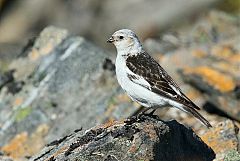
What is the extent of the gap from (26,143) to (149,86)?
3.33m

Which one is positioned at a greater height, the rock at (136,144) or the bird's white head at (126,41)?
the bird's white head at (126,41)

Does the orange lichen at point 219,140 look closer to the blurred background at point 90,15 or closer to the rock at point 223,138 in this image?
the rock at point 223,138

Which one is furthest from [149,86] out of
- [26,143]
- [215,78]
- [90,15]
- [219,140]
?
[90,15]

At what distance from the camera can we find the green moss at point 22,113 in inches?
523

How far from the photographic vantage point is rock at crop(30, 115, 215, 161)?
9.07 metres

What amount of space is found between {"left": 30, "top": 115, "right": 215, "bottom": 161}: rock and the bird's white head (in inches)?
73.5

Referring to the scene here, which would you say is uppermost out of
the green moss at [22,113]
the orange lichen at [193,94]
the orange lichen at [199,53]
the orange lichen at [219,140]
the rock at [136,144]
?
the rock at [136,144]

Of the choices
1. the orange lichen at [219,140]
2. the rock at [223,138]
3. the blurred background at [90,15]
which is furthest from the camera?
the blurred background at [90,15]

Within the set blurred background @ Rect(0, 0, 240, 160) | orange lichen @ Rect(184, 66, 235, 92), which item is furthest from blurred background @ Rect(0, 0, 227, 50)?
orange lichen @ Rect(184, 66, 235, 92)

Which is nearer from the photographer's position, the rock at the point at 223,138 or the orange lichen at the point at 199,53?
the rock at the point at 223,138

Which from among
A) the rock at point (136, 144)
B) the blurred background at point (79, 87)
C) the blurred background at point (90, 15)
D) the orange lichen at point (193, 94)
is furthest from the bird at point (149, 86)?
the blurred background at point (90, 15)

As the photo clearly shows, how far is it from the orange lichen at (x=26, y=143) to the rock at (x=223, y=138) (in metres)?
3.03

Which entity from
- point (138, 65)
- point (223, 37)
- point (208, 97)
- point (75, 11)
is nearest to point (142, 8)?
point (75, 11)

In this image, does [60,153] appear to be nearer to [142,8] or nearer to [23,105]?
[23,105]
